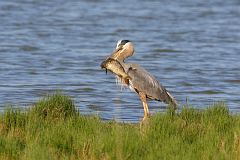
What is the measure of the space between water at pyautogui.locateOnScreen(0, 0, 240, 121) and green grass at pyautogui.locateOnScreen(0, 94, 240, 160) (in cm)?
219

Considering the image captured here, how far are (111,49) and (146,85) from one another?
8.82 metres

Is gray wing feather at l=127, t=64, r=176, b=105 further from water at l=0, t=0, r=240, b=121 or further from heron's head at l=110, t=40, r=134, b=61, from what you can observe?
water at l=0, t=0, r=240, b=121

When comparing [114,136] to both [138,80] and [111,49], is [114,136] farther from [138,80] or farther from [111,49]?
[111,49]

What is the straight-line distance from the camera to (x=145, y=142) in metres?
7.35

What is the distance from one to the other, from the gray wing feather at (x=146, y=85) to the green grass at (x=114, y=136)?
0.92 metres

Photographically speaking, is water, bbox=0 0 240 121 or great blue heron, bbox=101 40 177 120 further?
water, bbox=0 0 240 121

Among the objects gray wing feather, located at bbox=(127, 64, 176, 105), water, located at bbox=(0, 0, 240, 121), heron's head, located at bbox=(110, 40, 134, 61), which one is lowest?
water, located at bbox=(0, 0, 240, 121)

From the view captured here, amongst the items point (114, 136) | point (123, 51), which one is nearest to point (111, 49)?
point (123, 51)

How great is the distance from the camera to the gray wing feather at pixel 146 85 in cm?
950

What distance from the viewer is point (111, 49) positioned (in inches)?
721

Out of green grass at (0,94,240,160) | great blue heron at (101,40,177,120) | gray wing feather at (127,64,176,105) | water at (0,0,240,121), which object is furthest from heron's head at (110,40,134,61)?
water at (0,0,240,121)

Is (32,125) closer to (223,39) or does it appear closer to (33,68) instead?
(33,68)

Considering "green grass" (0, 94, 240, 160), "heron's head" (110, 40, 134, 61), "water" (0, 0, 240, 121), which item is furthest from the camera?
"water" (0, 0, 240, 121)

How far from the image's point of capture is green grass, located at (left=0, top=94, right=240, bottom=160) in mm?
6957
